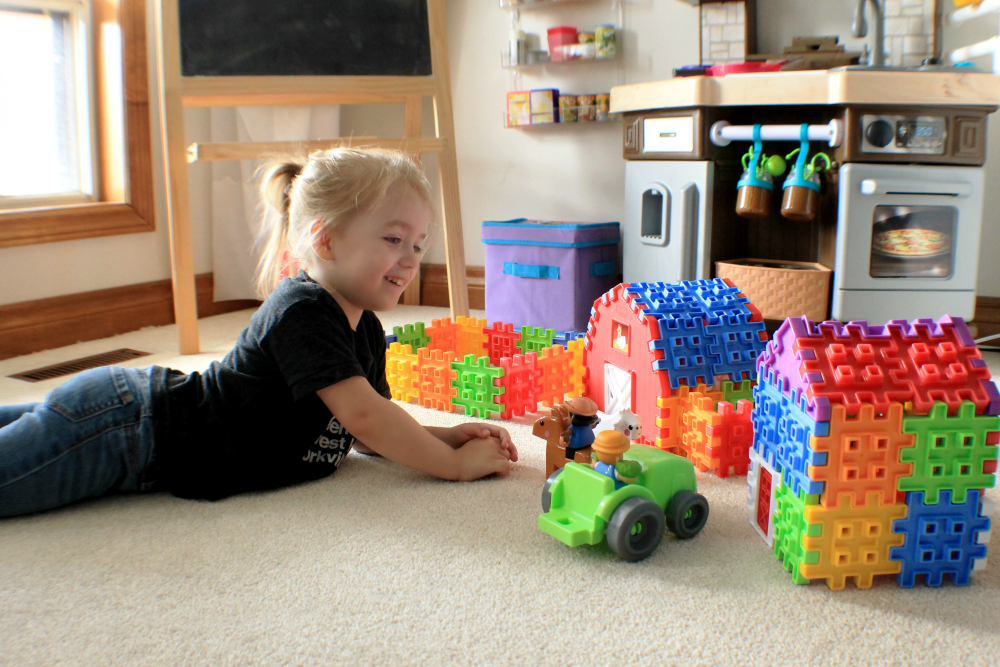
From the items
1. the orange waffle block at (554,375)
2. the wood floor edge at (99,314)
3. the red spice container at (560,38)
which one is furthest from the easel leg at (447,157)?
the wood floor edge at (99,314)

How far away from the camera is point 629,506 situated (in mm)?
892

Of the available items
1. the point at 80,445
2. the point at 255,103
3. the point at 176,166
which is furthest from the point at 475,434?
the point at 255,103

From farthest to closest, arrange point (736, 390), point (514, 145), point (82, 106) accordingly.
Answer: point (514, 145) → point (82, 106) → point (736, 390)

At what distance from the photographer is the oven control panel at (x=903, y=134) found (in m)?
1.80

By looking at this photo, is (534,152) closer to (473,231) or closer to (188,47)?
(473,231)

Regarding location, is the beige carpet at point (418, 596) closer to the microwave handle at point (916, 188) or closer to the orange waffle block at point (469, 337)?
the orange waffle block at point (469, 337)

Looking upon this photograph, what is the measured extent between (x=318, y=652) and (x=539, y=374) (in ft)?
2.70

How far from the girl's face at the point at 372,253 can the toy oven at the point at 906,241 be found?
111cm

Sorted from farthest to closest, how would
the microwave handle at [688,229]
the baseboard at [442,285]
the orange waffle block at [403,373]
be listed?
the baseboard at [442,285], the microwave handle at [688,229], the orange waffle block at [403,373]

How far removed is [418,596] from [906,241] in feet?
4.91

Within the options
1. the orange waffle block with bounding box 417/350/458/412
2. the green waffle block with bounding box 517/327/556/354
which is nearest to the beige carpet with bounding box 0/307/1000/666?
the orange waffle block with bounding box 417/350/458/412

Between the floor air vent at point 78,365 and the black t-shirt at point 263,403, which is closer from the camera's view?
the black t-shirt at point 263,403

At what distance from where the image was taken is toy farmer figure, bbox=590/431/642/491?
3.05 feet

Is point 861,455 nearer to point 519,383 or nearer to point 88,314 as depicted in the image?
point 519,383
